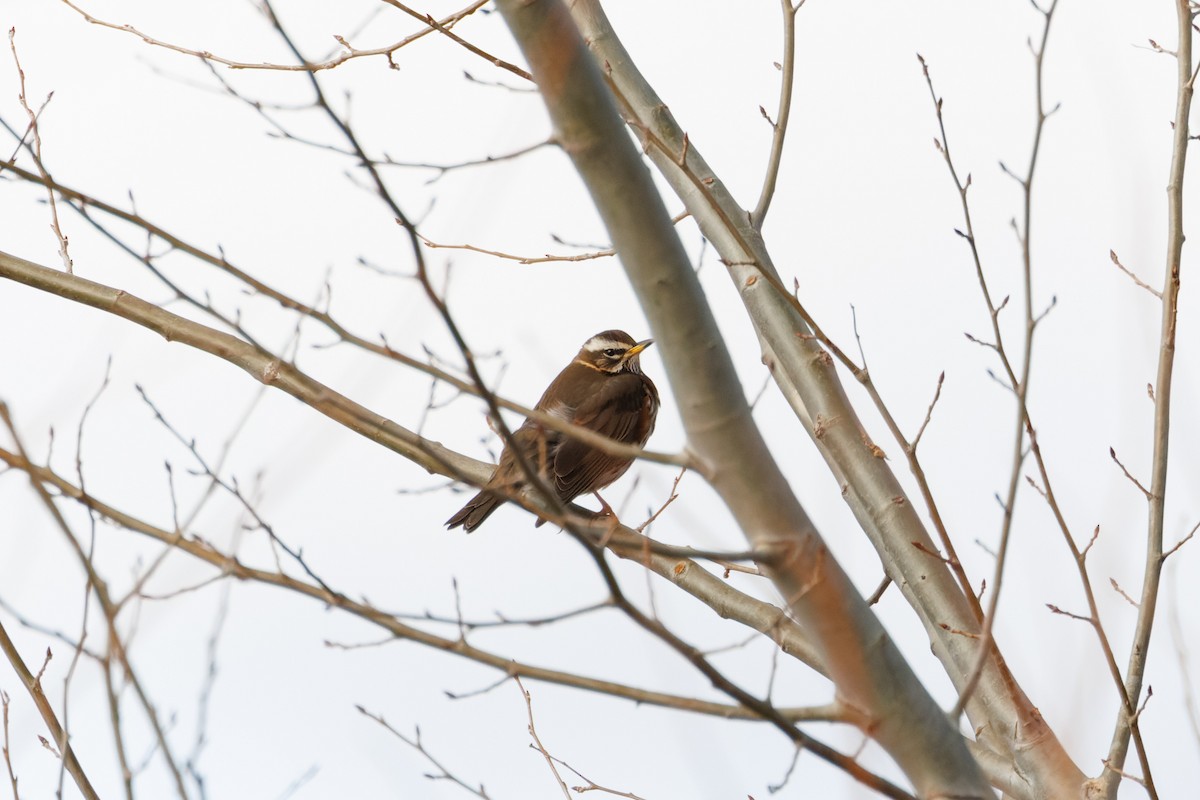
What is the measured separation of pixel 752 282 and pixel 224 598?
2642mm

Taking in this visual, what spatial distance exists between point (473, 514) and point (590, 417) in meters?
1.34

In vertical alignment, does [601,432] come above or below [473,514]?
above

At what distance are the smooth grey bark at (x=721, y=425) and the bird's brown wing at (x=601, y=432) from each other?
456cm

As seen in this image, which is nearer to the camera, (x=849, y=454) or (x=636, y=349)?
(x=849, y=454)

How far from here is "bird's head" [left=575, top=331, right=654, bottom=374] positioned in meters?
9.14

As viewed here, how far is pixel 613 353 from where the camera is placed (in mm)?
9188

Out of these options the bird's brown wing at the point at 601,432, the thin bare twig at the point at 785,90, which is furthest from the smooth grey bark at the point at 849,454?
the bird's brown wing at the point at 601,432

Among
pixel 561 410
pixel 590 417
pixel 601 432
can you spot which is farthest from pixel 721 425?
pixel 561 410

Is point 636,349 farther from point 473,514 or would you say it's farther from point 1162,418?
point 1162,418

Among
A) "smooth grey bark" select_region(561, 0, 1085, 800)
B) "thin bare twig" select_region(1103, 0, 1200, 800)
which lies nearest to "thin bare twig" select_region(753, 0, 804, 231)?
"smooth grey bark" select_region(561, 0, 1085, 800)

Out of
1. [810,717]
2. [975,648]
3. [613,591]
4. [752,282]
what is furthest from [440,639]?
[752,282]

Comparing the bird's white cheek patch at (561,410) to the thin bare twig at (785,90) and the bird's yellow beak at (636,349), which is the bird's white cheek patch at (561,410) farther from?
the thin bare twig at (785,90)

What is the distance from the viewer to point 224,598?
3695 mm

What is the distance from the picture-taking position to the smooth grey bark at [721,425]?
2.32 meters
